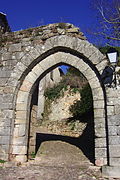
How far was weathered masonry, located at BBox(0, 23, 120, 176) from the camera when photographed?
4.34 meters

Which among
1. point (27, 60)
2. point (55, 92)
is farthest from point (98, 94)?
point (55, 92)

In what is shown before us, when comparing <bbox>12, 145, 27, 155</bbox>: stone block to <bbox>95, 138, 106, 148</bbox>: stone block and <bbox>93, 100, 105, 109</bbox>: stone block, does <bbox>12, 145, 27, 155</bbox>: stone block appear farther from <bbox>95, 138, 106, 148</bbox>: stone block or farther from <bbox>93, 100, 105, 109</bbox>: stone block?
<bbox>93, 100, 105, 109</bbox>: stone block

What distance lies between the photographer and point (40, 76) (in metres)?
5.32

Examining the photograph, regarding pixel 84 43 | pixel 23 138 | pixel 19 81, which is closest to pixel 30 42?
pixel 19 81

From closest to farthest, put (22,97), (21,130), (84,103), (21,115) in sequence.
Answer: (21,130), (21,115), (22,97), (84,103)

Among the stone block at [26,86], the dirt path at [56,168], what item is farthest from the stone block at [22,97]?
the dirt path at [56,168]

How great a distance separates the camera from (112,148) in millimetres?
4113

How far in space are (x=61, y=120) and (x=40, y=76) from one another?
5.78m

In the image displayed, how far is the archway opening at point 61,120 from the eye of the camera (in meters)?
5.82

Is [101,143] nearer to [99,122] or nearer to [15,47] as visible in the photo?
[99,122]

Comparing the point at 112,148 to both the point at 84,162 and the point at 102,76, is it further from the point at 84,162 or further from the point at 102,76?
the point at 102,76

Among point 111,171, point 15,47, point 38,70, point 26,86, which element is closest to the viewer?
point 111,171

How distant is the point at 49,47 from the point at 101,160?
10.1 feet

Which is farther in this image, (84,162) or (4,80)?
(4,80)
